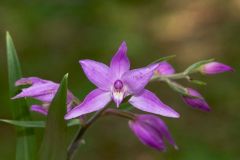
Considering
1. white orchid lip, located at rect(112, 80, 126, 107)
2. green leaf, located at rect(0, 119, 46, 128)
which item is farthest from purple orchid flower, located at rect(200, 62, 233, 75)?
green leaf, located at rect(0, 119, 46, 128)

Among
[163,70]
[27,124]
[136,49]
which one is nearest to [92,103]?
[27,124]

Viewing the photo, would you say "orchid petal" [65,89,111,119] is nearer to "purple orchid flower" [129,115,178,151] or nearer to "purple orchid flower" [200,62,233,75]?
"purple orchid flower" [129,115,178,151]

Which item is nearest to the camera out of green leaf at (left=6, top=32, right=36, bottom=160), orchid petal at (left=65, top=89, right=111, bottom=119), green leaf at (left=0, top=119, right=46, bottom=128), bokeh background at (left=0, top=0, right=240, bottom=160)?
orchid petal at (left=65, top=89, right=111, bottom=119)

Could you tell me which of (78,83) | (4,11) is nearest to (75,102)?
(78,83)

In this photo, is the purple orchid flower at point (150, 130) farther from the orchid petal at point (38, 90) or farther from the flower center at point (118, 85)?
the orchid petal at point (38, 90)

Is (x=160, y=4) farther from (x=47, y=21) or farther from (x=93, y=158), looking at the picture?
(x=93, y=158)

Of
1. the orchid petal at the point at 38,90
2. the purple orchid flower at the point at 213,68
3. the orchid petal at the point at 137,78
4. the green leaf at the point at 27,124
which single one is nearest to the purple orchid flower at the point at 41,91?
the orchid petal at the point at 38,90

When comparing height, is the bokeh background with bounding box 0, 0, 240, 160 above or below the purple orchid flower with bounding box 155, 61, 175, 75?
below

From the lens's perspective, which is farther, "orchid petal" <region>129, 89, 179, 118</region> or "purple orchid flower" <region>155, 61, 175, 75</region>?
"purple orchid flower" <region>155, 61, 175, 75</region>
